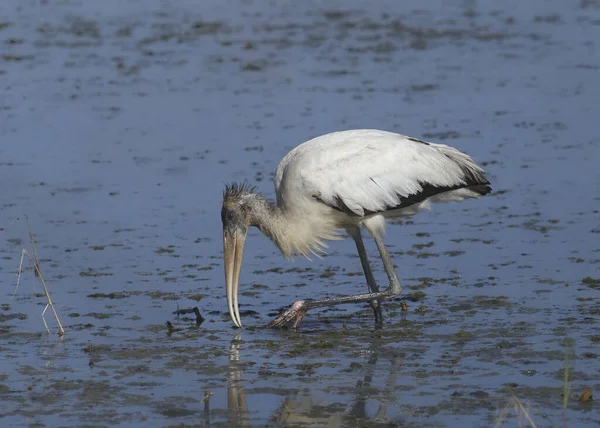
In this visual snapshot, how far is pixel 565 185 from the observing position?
1167 centimetres

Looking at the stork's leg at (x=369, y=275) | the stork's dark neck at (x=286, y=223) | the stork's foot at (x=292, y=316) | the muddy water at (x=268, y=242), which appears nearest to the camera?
the muddy water at (x=268, y=242)

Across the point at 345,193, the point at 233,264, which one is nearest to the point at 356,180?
the point at 345,193

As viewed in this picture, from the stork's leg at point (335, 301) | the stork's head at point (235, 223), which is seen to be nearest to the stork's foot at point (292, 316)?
the stork's leg at point (335, 301)

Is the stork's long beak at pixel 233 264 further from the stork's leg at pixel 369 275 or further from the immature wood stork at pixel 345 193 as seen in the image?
→ the stork's leg at pixel 369 275

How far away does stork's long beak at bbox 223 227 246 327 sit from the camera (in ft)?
26.6

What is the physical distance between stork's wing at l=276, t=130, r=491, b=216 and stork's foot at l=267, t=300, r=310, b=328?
0.69 metres

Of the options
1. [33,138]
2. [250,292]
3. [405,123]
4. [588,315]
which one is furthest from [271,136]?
[588,315]

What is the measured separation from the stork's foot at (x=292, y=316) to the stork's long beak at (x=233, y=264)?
229 mm

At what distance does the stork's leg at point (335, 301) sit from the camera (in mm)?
8086

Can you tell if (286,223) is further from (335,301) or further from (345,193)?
(335,301)

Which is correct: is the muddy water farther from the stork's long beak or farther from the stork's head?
the stork's head

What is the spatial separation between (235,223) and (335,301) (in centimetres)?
81

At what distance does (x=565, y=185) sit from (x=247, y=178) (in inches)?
111

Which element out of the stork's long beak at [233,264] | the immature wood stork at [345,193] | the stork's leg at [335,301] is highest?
the immature wood stork at [345,193]
